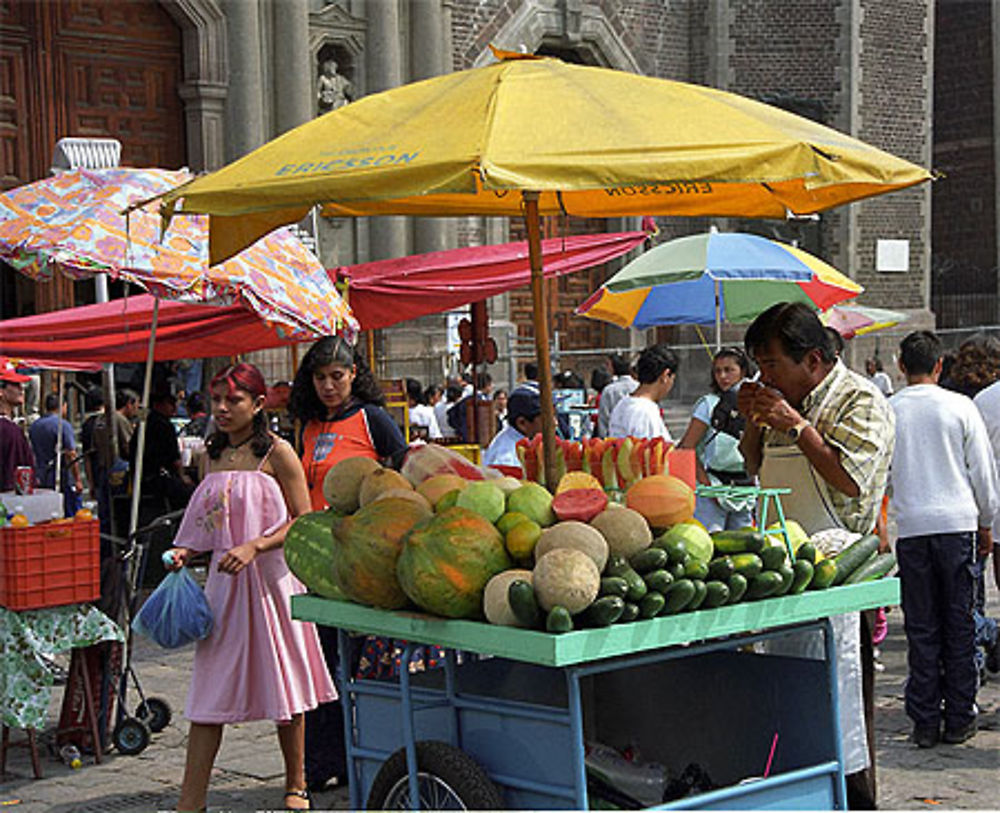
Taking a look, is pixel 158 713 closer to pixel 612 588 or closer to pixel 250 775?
pixel 250 775

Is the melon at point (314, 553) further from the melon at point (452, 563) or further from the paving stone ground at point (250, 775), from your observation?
the paving stone ground at point (250, 775)

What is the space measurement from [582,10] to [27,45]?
952 centimetres

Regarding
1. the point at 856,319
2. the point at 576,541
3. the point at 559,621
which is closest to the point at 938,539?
the point at 576,541

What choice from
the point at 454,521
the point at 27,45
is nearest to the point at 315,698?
the point at 454,521

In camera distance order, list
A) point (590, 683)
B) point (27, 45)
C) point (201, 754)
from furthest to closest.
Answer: point (27, 45) < point (201, 754) < point (590, 683)

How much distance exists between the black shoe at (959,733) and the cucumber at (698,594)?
3.31 metres

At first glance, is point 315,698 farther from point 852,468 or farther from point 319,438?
point 852,468

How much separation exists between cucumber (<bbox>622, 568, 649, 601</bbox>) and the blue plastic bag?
7.27 feet

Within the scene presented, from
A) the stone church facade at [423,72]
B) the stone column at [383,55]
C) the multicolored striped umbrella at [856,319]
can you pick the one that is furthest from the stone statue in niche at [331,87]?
the multicolored striped umbrella at [856,319]

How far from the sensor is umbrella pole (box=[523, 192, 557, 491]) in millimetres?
5023

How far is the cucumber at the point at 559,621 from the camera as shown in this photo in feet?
12.7

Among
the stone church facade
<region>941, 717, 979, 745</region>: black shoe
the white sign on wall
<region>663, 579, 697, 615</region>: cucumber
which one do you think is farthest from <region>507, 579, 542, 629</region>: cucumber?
the white sign on wall

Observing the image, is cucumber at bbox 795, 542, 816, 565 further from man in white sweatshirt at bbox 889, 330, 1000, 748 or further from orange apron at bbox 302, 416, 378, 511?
man in white sweatshirt at bbox 889, 330, 1000, 748

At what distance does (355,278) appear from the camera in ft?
36.6
